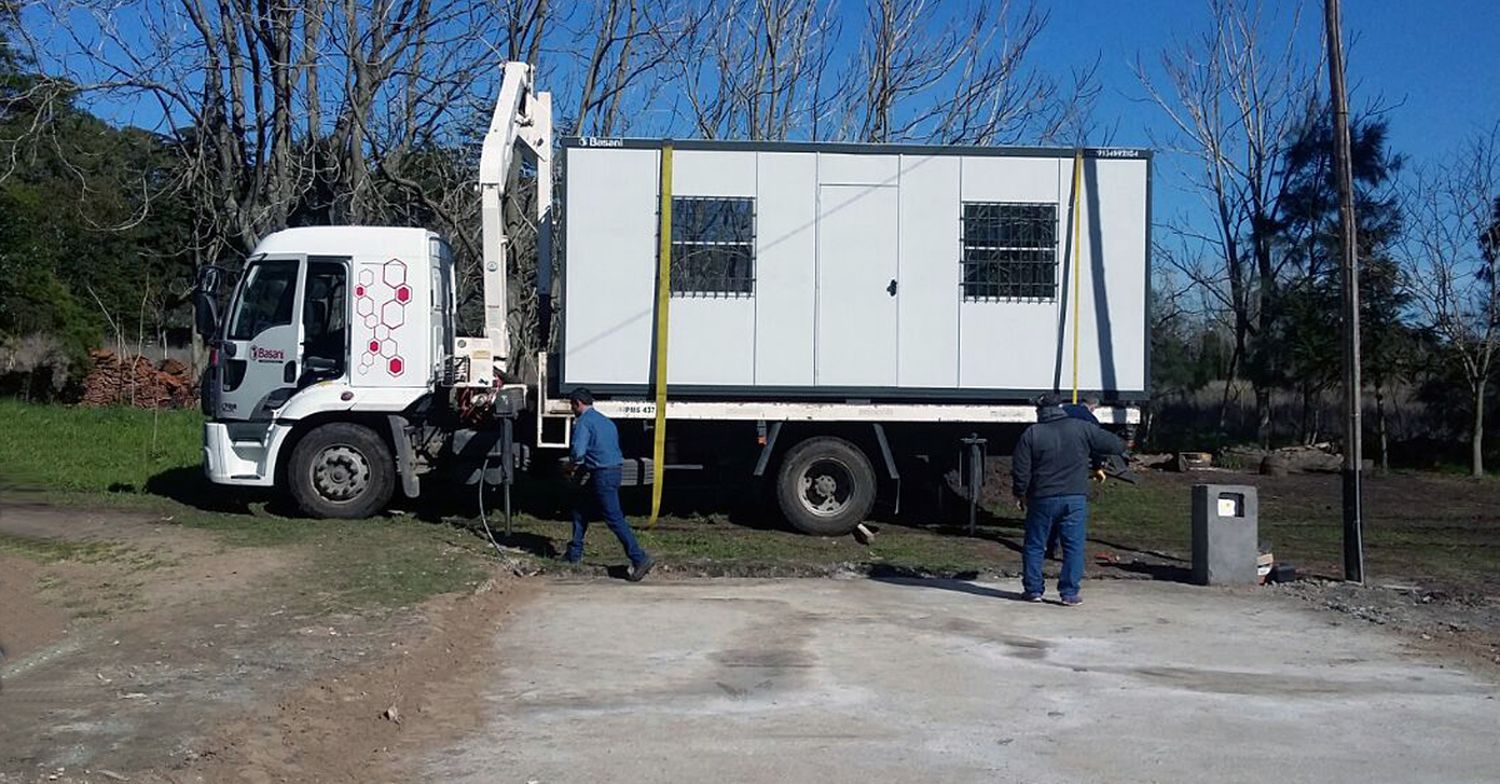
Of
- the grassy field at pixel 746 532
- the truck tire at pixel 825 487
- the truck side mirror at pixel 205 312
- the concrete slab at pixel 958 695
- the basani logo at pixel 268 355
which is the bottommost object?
the concrete slab at pixel 958 695

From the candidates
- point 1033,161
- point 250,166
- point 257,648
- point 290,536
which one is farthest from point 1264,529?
point 250,166

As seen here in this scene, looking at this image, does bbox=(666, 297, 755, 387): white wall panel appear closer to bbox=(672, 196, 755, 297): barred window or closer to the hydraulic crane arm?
bbox=(672, 196, 755, 297): barred window

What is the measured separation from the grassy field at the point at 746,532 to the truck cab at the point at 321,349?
0.70 meters

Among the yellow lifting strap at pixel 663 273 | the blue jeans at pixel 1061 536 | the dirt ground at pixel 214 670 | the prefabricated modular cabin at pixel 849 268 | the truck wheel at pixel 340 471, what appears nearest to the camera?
the dirt ground at pixel 214 670

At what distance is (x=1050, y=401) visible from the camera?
434 inches

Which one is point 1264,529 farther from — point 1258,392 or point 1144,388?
point 1258,392

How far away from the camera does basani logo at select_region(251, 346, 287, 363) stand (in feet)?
46.7

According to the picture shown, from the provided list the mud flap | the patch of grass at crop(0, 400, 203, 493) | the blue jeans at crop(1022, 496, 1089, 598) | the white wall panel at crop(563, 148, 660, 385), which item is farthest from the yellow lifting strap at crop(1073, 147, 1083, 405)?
the patch of grass at crop(0, 400, 203, 493)

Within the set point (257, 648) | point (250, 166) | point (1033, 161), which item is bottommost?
point (257, 648)

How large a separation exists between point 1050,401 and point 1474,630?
3448 millimetres

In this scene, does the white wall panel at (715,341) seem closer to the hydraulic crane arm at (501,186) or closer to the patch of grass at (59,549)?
the hydraulic crane arm at (501,186)

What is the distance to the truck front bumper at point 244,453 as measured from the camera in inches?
560

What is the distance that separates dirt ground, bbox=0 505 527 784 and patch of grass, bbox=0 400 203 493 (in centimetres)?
642

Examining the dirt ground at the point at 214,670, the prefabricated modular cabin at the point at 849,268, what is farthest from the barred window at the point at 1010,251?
the dirt ground at the point at 214,670
